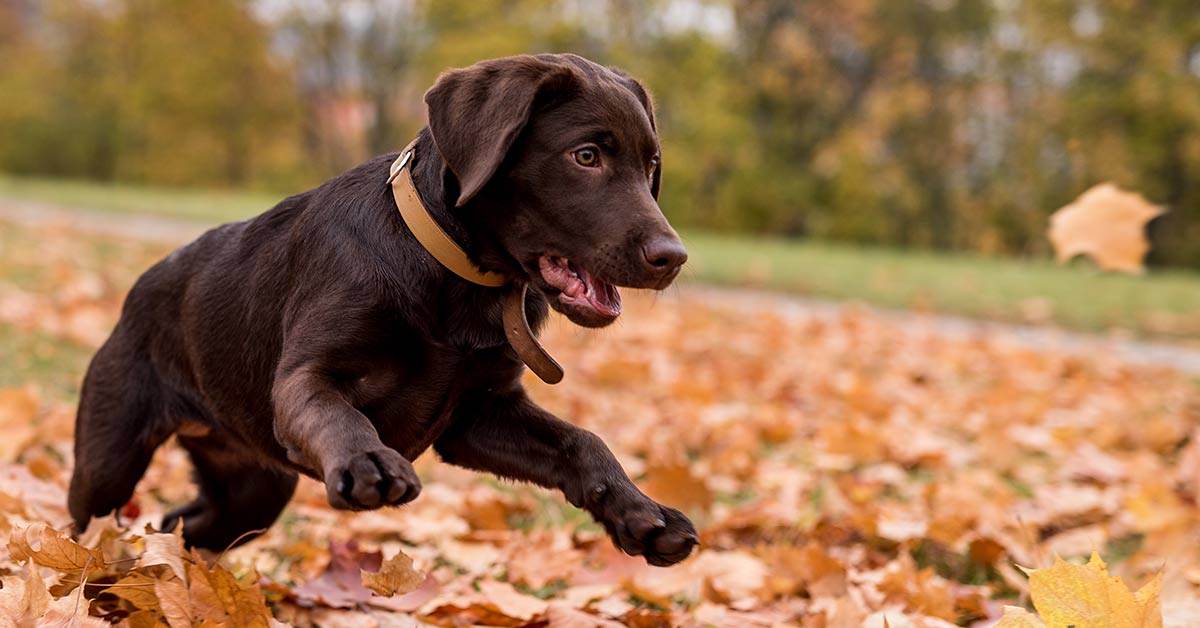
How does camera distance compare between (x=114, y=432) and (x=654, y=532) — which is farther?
(x=114, y=432)

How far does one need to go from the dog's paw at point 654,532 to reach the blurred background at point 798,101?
16906 millimetres

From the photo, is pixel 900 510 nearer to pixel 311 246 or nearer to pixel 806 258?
pixel 311 246

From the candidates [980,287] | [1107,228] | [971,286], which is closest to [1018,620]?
[1107,228]

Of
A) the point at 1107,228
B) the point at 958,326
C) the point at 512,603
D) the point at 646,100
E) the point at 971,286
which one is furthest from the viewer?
the point at 971,286

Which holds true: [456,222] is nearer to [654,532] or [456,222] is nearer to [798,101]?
[654,532]

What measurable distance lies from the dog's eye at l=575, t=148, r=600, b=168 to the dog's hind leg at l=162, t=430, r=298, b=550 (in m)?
1.24

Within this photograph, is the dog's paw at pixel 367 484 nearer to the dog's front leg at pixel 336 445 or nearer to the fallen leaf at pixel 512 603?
the dog's front leg at pixel 336 445

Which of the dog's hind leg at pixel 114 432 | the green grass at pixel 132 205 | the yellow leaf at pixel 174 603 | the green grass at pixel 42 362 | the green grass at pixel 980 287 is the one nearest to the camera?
the yellow leaf at pixel 174 603

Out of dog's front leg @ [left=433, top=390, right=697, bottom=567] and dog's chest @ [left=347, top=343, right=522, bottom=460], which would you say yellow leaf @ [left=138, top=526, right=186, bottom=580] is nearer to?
dog's chest @ [left=347, top=343, right=522, bottom=460]

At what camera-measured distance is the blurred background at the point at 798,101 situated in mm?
32344

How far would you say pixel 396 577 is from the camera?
2268 millimetres

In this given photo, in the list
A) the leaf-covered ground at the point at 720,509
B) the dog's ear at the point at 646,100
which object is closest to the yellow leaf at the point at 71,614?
the leaf-covered ground at the point at 720,509

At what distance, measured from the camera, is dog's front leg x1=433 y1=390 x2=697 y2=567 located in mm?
2291

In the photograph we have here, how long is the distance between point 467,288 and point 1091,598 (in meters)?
1.33
